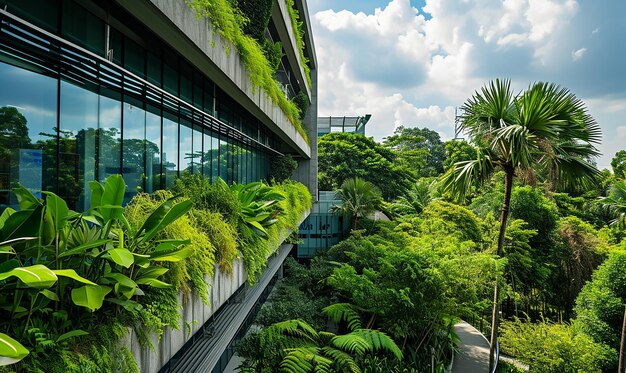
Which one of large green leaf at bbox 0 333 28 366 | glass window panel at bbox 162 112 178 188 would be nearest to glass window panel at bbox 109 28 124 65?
glass window panel at bbox 162 112 178 188

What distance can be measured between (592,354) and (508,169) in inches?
365

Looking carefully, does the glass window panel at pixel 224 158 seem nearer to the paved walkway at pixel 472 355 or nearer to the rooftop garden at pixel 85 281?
the rooftop garden at pixel 85 281

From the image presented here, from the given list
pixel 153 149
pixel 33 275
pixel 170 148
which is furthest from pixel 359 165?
pixel 33 275

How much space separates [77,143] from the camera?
474 centimetres

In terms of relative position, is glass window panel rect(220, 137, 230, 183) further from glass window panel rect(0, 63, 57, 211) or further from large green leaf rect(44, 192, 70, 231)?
large green leaf rect(44, 192, 70, 231)

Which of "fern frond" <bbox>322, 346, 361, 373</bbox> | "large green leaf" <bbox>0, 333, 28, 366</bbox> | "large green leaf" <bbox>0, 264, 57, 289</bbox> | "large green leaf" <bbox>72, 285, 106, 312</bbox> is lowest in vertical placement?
"fern frond" <bbox>322, 346, 361, 373</bbox>

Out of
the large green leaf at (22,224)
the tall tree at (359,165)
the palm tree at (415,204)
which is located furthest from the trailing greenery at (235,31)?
the tall tree at (359,165)

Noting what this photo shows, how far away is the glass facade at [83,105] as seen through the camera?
380 centimetres

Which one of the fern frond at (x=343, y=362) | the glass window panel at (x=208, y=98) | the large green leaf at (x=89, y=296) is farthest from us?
the glass window panel at (x=208, y=98)

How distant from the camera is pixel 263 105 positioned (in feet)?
35.6

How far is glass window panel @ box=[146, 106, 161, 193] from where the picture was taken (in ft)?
21.6

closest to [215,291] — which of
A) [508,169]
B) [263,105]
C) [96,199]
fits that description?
[96,199]

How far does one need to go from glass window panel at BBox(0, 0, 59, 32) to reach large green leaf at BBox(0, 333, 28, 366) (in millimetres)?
3401

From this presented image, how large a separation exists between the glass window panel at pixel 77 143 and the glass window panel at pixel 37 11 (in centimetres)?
67
